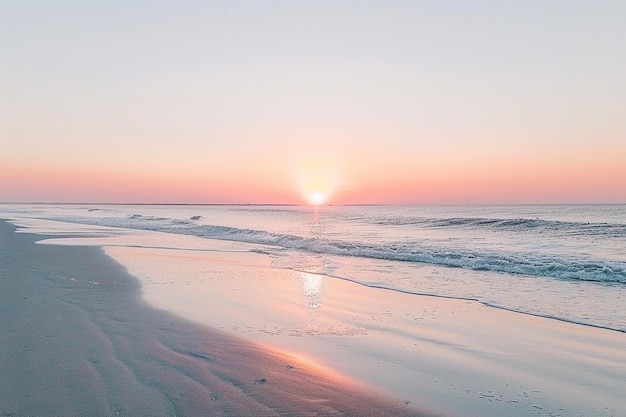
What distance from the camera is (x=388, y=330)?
7.33 metres

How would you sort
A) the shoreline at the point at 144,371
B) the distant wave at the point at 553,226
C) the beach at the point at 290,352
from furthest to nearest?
the distant wave at the point at 553,226, the beach at the point at 290,352, the shoreline at the point at 144,371

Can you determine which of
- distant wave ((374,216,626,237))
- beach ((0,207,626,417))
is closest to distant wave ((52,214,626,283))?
beach ((0,207,626,417))

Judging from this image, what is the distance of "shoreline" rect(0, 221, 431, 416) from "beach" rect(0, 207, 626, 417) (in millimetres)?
20

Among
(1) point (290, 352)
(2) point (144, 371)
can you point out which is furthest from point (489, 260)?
(2) point (144, 371)

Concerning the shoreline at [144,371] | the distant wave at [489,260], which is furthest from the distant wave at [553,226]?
the shoreline at [144,371]

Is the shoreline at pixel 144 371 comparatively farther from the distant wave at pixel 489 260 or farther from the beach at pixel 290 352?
the distant wave at pixel 489 260

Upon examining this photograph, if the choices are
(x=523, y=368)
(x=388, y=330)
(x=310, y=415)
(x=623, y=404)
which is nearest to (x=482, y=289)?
(x=388, y=330)

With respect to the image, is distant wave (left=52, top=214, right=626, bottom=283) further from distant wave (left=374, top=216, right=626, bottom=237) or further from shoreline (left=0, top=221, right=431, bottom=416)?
distant wave (left=374, top=216, right=626, bottom=237)

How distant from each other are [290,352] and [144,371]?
1806 mm

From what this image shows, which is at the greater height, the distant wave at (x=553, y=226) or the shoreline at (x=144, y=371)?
the distant wave at (x=553, y=226)

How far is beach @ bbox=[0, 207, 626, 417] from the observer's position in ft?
14.2

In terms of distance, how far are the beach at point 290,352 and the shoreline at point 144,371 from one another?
2 centimetres

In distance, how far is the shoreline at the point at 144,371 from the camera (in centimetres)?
409

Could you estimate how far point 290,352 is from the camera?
236 inches
